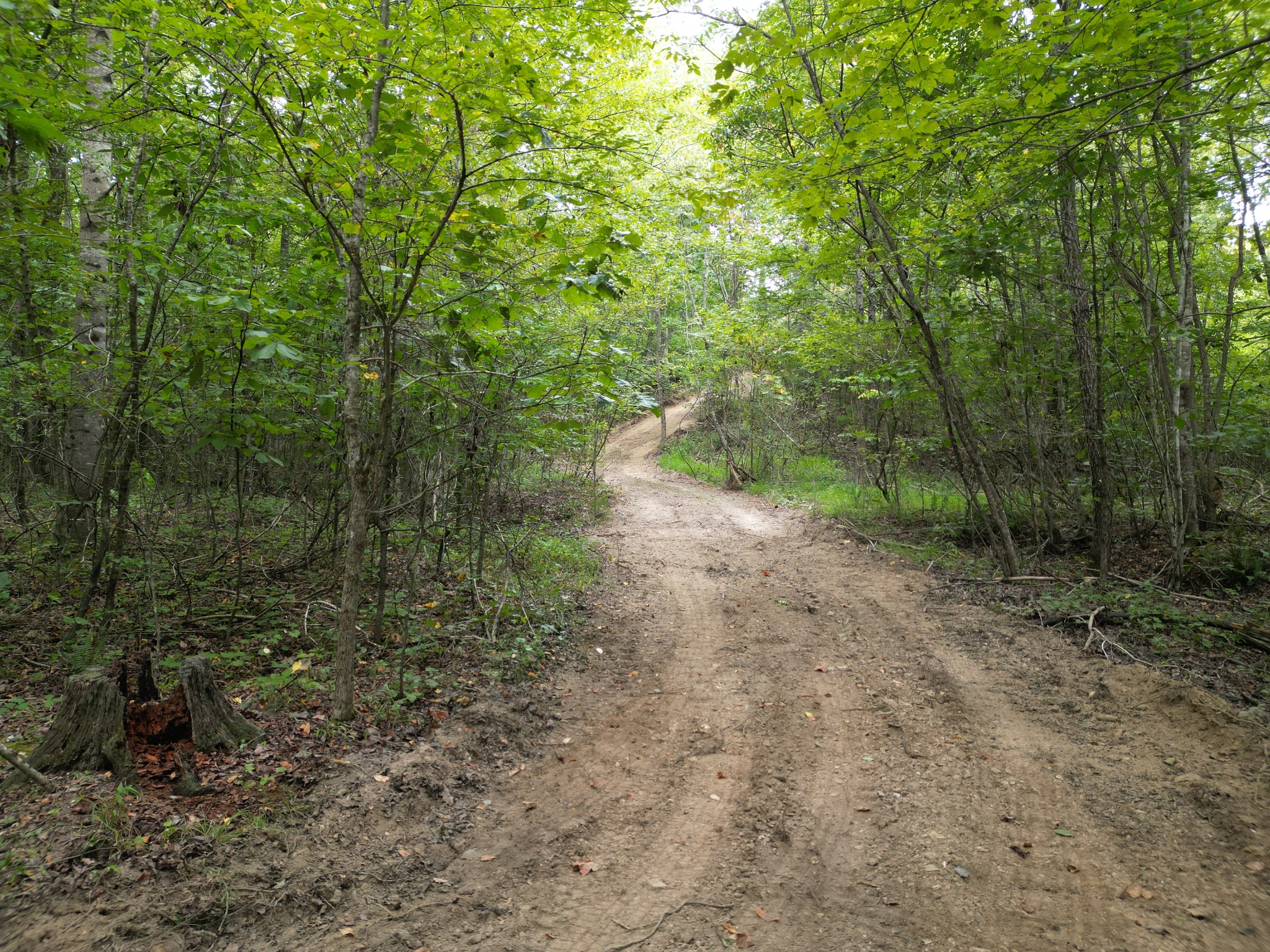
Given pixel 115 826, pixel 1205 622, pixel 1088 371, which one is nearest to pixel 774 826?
pixel 115 826

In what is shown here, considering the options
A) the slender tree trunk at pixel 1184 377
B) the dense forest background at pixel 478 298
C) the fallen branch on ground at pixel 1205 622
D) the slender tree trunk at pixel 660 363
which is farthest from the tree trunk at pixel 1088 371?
the slender tree trunk at pixel 660 363

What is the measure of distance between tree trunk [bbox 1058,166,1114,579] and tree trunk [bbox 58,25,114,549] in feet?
32.4

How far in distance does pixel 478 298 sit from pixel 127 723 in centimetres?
331

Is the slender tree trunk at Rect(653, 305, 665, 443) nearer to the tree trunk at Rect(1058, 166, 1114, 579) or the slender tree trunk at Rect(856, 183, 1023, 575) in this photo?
the slender tree trunk at Rect(856, 183, 1023, 575)

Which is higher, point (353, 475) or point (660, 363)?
point (660, 363)

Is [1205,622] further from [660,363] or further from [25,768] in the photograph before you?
[660,363]

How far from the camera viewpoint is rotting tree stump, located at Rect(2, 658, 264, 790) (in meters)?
3.34

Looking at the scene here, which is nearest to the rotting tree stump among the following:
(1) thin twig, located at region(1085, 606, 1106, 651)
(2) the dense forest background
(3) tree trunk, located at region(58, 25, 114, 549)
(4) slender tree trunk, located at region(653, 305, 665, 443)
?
(2) the dense forest background

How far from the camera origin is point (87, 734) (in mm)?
3385

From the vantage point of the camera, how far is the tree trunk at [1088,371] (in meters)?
7.58

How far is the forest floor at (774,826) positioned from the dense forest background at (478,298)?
3.48ft

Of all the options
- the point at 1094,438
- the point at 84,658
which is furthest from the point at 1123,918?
the point at 84,658

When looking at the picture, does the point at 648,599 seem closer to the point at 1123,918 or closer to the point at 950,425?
the point at 950,425

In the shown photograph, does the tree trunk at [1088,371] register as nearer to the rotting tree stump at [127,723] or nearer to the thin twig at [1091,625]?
the thin twig at [1091,625]
